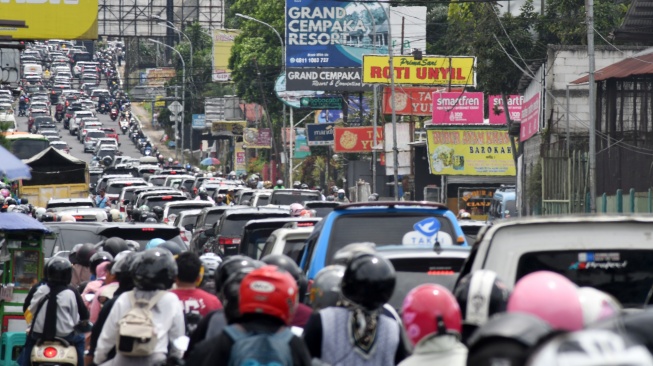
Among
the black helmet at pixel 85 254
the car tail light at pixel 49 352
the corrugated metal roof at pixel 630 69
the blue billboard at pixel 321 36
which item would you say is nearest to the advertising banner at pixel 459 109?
the blue billboard at pixel 321 36

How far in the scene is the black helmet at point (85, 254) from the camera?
527 inches

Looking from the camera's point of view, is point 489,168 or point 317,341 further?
point 489,168

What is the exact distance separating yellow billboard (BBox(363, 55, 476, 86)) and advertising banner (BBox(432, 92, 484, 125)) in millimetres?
1722

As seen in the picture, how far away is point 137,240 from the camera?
17828 millimetres

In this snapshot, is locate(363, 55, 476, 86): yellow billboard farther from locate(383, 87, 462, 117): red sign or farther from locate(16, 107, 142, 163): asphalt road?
locate(16, 107, 142, 163): asphalt road

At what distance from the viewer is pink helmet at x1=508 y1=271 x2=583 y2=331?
4023 mm

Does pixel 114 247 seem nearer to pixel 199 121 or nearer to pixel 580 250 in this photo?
pixel 580 250

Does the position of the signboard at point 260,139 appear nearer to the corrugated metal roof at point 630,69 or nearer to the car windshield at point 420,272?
the corrugated metal roof at point 630,69

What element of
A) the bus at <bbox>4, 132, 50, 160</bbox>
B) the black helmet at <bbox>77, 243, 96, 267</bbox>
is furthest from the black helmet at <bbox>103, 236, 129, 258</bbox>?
the bus at <bbox>4, 132, 50, 160</bbox>

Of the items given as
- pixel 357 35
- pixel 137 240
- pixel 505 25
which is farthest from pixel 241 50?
pixel 137 240

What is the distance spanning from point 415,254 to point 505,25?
32.9 meters

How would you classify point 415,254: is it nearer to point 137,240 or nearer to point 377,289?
point 377,289

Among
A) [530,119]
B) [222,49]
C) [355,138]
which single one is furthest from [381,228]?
[222,49]

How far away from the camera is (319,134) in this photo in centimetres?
6022
